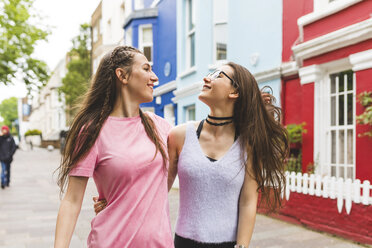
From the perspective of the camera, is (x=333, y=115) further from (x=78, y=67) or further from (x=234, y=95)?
(x=78, y=67)

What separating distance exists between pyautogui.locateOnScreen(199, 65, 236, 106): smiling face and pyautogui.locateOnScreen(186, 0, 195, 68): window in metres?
10.3

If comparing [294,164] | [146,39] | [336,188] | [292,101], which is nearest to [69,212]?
[336,188]

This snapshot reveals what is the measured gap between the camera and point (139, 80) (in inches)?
81.5

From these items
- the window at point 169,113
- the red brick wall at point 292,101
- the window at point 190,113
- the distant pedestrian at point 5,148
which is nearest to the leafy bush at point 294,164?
the red brick wall at point 292,101

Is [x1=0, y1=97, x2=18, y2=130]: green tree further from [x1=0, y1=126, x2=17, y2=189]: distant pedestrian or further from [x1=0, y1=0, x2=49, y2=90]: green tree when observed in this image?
[x1=0, y1=126, x2=17, y2=189]: distant pedestrian

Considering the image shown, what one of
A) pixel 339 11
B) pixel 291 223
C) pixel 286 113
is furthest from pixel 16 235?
pixel 339 11

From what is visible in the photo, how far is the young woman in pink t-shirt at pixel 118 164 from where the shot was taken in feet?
6.15

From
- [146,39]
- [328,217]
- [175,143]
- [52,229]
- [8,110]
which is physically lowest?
[52,229]

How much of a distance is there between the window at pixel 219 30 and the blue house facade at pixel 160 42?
3056 millimetres

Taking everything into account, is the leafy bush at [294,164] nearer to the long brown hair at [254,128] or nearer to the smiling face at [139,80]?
the long brown hair at [254,128]

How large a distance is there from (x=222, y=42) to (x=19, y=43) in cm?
1119

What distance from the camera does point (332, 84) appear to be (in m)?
7.29

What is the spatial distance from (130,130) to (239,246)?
890 mm

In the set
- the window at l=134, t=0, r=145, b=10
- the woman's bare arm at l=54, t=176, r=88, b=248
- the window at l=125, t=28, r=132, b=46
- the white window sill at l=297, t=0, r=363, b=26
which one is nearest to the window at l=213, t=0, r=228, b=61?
the white window sill at l=297, t=0, r=363, b=26
